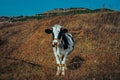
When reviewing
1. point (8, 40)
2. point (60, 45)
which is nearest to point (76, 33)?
point (8, 40)

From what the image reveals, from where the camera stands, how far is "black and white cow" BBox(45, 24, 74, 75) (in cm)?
1939

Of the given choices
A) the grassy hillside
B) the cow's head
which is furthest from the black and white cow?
the grassy hillside

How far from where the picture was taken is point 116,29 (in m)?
36.5

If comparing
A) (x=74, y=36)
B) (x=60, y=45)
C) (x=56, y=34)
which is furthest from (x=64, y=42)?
(x=74, y=36)

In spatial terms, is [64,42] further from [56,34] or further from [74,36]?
[74,36]

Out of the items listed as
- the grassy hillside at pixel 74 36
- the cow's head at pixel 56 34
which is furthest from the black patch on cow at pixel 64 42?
the grassy hillside at pixel 74 36

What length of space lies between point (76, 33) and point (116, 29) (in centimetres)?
418

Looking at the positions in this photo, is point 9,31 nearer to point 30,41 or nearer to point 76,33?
point 30,41

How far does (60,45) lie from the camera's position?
20.2 meters

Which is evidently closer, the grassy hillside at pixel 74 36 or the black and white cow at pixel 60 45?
the black and white cow at pixel 60 45

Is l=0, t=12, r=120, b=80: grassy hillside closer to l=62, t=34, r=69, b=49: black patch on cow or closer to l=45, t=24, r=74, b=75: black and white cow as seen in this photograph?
l=62, t=34, r=69, b=49: black patch on cow

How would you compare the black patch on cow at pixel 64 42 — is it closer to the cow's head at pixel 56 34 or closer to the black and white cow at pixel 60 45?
the black and white cow at pixel 60 45

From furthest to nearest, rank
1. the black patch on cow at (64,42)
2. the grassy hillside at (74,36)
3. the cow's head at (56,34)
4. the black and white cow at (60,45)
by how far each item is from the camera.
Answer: the grassy hillside at (74,36) < the black patch on cow at (64,42) < the black and white cow at (60,45) < the cow's head at (56,34)

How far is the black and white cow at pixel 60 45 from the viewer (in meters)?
19.4
